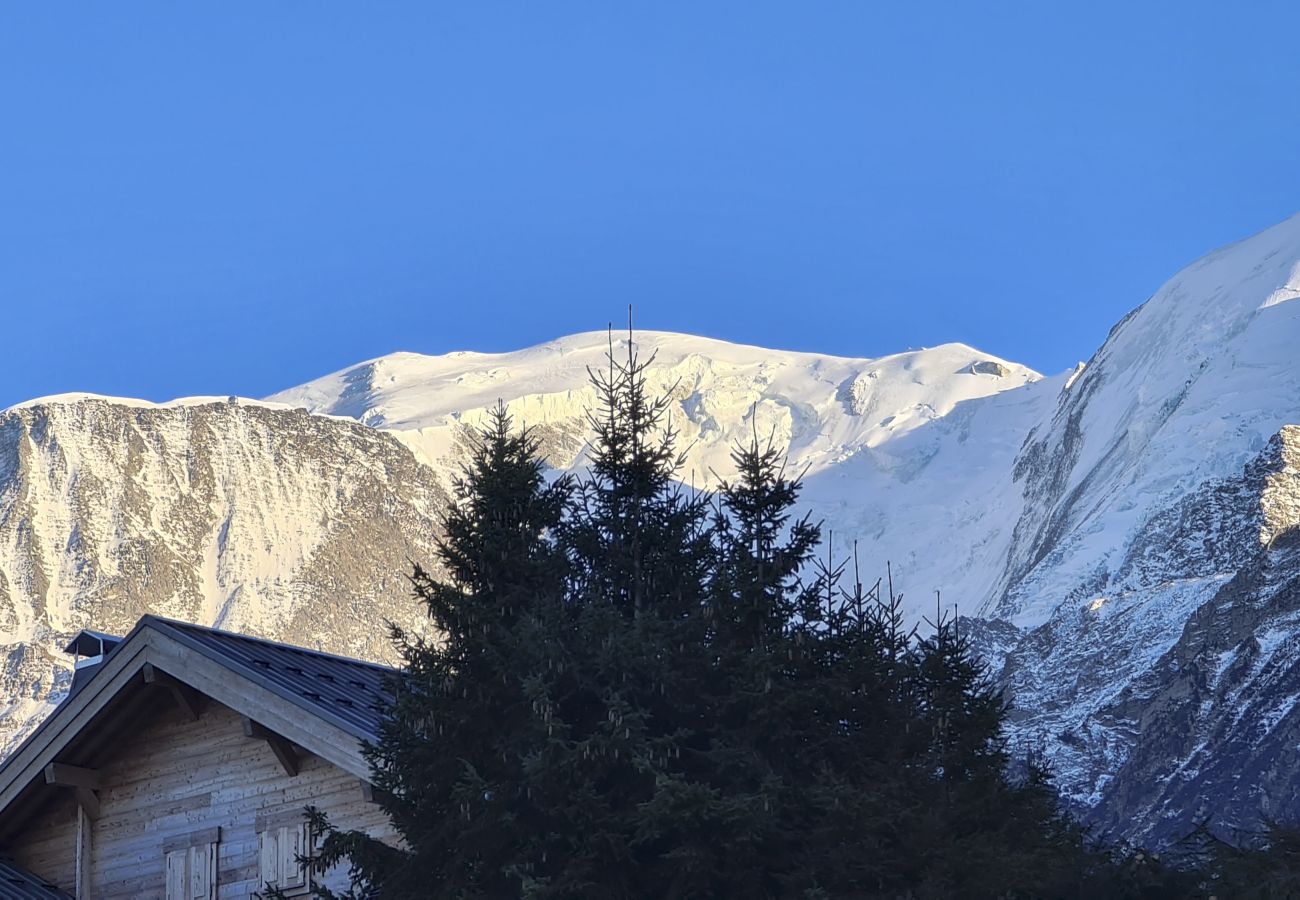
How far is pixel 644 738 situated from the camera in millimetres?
14695

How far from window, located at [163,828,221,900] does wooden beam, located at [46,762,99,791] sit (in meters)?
0.94

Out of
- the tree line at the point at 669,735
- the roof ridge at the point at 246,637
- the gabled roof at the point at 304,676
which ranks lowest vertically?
the tree line at the point at 669,735

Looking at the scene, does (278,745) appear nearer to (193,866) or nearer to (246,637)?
(193,866)

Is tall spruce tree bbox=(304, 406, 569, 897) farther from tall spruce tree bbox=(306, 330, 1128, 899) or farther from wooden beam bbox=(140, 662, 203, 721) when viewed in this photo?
wooden beam bbox=(140, 662, 203, 721)

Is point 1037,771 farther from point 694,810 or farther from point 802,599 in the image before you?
point 694,810

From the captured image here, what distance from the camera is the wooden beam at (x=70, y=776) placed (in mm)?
18438

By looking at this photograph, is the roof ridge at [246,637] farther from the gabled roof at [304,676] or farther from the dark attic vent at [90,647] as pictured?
the dark attic vent at [90,647]

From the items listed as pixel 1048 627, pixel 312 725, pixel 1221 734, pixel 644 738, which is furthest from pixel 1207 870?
pixel 1048 627

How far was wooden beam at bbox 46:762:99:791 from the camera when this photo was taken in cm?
1844

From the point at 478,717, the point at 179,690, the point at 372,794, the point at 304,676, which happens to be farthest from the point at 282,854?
the point at 478,717

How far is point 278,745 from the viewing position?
58.4ft

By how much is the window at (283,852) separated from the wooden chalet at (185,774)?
0.04ft

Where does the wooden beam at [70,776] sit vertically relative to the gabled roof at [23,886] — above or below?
above

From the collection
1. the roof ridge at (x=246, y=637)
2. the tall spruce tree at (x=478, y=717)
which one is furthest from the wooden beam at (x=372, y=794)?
the roof ridge at (x=246, y=637)
